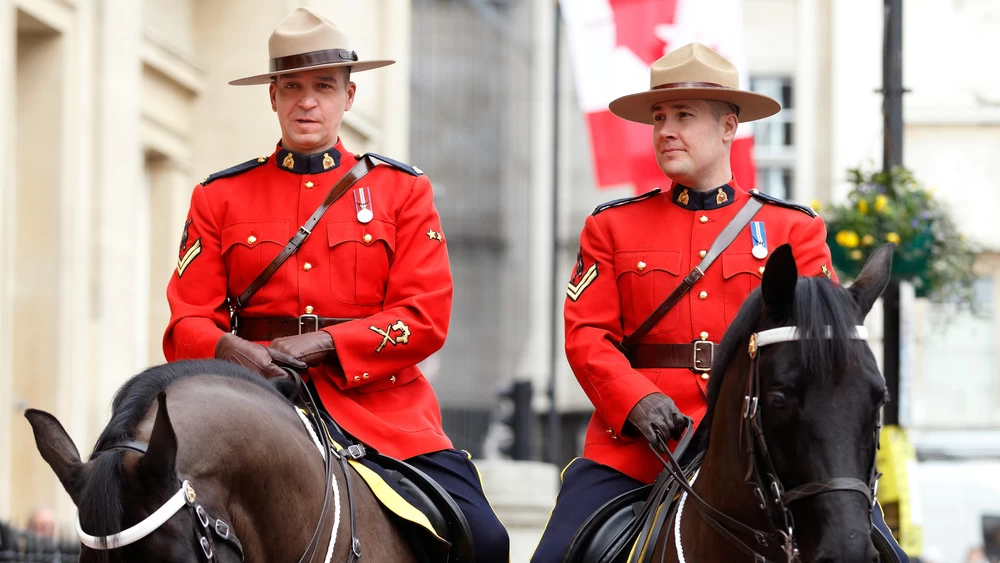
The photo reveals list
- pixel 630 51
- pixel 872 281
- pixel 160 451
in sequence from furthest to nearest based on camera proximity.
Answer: pixel 630 51, pixel 872 281, pixel 160 451

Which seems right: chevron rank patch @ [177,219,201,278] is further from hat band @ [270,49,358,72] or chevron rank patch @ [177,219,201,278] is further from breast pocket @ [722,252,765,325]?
breast pocket @ [722,252,765,325]

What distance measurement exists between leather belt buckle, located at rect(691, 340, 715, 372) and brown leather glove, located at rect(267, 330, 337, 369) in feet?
3.76

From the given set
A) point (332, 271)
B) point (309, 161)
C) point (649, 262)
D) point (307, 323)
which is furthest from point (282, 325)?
point (649, 262)

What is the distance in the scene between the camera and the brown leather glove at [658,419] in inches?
202

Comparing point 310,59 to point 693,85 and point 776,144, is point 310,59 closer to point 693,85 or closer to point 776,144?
point 693,85

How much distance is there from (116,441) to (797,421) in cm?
161

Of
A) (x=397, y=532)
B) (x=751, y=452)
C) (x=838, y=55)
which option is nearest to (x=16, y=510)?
Result: (x=397, y=532)

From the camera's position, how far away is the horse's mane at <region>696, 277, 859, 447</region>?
→ 13.5ft

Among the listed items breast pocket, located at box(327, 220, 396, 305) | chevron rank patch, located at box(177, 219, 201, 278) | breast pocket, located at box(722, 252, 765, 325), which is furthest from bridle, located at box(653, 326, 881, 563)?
chevron rank patch, located at box(177, 219, 201, 278)

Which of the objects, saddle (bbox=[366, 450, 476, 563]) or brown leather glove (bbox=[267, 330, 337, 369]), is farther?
saddle (bbox=[366, 450, 476, 563])

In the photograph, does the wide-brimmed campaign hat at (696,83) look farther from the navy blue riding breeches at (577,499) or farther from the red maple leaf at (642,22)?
the red maple leaf at (642,22)

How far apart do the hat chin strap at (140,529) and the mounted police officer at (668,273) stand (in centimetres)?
179

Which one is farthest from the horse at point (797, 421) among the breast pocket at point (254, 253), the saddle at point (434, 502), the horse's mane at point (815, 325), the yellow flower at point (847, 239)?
the yellow flower at point (847, 239)

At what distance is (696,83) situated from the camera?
218 inches
